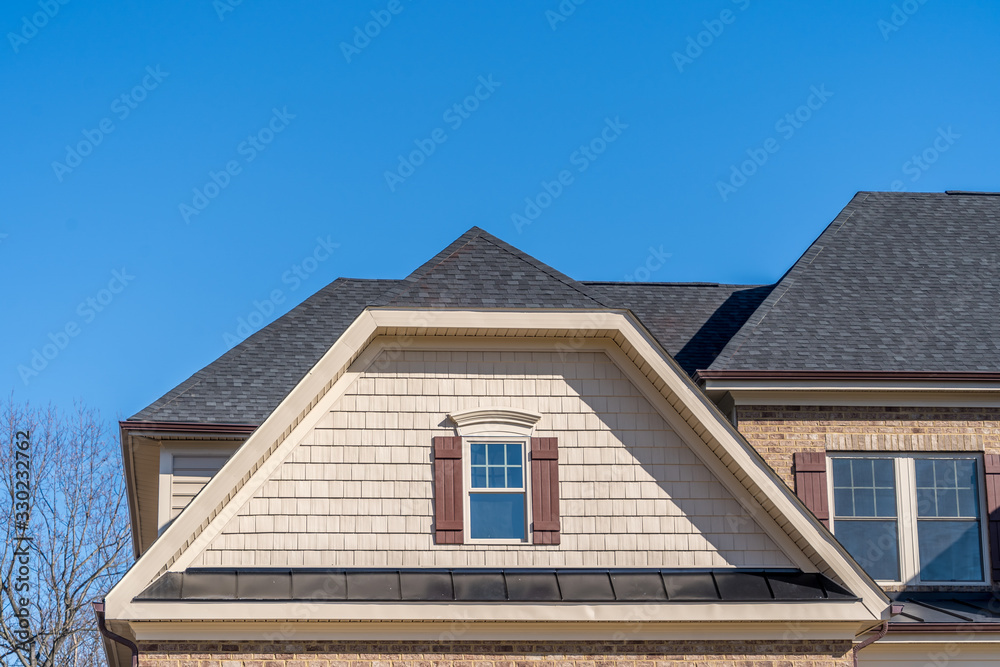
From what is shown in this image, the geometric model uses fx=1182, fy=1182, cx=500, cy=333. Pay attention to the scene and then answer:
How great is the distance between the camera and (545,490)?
13.1 metres

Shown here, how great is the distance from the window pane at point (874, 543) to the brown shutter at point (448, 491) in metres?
5.32

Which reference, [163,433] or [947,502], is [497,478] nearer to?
[163,433]

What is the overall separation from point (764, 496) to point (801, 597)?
112 cm

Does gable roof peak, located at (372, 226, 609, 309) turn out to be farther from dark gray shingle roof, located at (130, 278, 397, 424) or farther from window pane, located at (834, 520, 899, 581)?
window pane, located at (834, 520, 899, 581)

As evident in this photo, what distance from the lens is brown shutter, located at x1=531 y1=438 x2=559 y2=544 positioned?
12930 millimetres

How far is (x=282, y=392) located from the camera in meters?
16.3

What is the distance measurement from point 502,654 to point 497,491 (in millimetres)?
1797

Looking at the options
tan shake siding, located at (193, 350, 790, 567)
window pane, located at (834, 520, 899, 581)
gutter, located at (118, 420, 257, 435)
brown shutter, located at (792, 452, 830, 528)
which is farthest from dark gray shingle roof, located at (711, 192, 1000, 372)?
gutter, located at (118, 420, 257, 435)

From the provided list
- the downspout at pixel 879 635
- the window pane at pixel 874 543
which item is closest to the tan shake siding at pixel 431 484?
the downspout at pixel 879 635

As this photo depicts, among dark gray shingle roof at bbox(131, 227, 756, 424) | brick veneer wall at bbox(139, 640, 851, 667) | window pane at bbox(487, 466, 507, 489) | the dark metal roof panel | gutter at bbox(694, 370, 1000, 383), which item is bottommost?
brick veneer wall at bbox(139, 640, 851, 667)

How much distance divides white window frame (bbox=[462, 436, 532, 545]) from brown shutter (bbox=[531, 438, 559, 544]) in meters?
0.06

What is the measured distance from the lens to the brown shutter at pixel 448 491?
42.0 ft

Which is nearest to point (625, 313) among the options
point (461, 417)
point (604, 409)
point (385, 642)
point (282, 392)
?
point (604, 409)

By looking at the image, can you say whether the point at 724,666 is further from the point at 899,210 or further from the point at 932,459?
the point at 899,210
